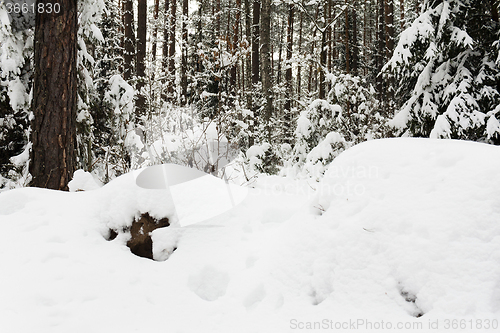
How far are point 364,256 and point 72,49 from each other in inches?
181

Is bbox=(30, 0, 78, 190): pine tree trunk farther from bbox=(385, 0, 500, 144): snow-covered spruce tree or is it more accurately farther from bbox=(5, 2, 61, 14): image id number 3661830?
bbox=(385, 0, 500, 144): snow-covered spruce tree

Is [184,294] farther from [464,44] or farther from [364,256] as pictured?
[464,44]

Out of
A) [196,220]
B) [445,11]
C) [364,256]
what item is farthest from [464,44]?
[196,220]

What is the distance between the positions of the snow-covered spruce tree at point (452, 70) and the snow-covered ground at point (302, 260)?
3408 millimetres

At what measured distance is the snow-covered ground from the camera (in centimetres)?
184

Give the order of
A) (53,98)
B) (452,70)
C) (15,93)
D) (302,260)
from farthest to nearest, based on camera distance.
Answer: (452,70), (15,93), (53,98), (302,260)

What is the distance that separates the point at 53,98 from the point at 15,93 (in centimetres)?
117

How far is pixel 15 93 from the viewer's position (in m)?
4.82

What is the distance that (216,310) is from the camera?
2189mm
